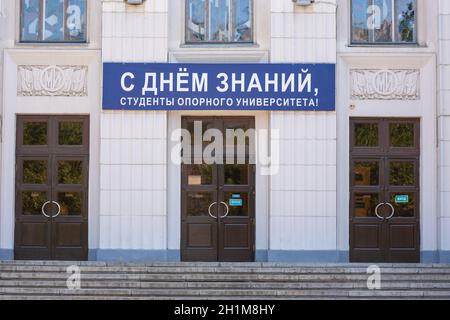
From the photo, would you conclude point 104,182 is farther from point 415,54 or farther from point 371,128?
point 415,54

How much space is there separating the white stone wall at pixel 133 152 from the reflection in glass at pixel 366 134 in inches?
162

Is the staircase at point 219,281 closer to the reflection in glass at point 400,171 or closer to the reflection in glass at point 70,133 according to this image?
the reflection in glass at point 400,171

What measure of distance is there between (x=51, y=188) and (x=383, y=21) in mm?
8060

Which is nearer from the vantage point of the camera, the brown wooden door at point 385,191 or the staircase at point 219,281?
the staircase at point 219,281

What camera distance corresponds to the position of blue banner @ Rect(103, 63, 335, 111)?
53.8 feet

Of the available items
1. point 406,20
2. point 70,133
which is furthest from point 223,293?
point 406,20

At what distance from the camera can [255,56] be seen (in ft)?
54.5

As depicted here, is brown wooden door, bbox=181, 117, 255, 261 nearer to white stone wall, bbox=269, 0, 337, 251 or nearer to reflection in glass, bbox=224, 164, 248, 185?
reflection in glass, bbox=224, 164, 248, 185

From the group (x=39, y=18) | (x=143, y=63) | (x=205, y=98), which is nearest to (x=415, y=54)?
(x=205, y=98)

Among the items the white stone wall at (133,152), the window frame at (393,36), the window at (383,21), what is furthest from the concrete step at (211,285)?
the window at (383,21)

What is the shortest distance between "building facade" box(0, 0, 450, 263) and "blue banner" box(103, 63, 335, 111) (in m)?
0.12

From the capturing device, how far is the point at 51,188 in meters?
16.8

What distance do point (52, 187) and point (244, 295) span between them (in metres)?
5.13

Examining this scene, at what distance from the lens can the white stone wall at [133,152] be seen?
16328mm
